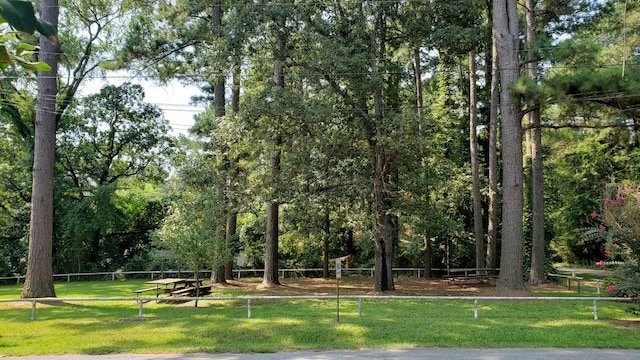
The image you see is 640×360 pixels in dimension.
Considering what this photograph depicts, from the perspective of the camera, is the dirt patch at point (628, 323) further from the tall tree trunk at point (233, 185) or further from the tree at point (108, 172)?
the tree at point (108, 172)

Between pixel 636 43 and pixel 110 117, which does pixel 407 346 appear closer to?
pixel 636 43

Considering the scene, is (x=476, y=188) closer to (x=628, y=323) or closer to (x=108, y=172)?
(x=628, y=323)

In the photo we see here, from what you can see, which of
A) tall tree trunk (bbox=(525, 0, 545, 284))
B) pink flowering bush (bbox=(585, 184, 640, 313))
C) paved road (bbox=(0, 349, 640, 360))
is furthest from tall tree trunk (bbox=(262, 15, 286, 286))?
tall tree trunk (bbox=(525, 0, 545, 284))

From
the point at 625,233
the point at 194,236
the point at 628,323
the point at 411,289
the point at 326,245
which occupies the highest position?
the point at 625,233

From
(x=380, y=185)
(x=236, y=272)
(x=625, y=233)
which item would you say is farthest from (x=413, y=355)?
(x=236, y=272)

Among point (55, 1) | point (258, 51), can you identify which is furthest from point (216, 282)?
point (55, 1)

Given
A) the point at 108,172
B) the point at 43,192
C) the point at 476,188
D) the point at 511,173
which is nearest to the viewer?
the point at 43,192

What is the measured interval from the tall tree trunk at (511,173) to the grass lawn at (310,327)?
169cm

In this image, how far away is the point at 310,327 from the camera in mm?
9906

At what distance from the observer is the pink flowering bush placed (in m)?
10.3

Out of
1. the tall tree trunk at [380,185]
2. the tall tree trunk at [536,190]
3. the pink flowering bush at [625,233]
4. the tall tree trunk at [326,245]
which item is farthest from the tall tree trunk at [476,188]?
the pink flowering bush at [625,233]

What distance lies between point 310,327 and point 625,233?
7.35 metres

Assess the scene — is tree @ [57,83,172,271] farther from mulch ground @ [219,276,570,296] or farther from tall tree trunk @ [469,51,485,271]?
tall tree trunk @ [469,51,485,271]

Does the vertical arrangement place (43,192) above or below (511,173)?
below
